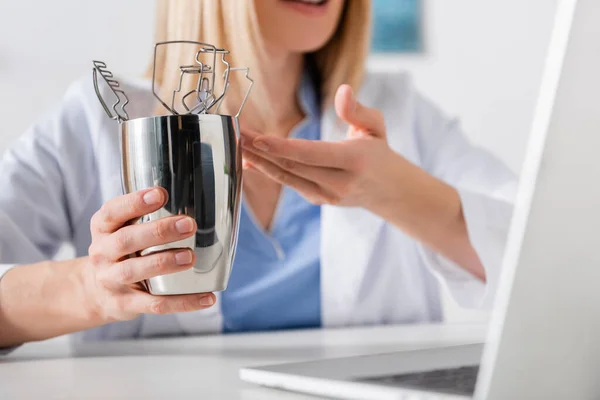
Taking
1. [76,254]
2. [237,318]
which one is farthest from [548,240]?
[76,254]

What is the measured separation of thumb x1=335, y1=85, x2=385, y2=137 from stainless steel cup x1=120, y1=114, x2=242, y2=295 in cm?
21

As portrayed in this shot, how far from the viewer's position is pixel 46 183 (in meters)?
1.07

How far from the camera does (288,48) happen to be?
3.95ft

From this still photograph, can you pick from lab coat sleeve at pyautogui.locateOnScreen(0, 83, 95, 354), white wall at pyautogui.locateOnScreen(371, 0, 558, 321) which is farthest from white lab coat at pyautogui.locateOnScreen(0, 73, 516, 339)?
white wall at pyautogui.locateOnScreen(371, 0, 558, 321)

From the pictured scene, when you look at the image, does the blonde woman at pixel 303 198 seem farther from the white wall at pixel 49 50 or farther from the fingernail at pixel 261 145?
the white wall at pixel 49 50

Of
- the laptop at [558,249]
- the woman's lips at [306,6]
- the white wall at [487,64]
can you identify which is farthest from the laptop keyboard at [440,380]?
the white wall at [487,64]

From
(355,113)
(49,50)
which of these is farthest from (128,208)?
(49,50)

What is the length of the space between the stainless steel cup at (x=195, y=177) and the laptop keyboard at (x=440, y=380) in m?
0.16

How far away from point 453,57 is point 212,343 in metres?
1.53

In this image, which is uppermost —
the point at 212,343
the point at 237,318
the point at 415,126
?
the point at 415,126

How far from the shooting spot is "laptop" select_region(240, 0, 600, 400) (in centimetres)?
25

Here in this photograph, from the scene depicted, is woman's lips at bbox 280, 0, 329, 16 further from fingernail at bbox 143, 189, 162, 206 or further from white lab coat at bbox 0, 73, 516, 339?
fingernail at bbox 143, 189, 162, 206

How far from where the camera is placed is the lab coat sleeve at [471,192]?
3.22 ft

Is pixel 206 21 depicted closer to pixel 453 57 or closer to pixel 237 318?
pixel 237 318
